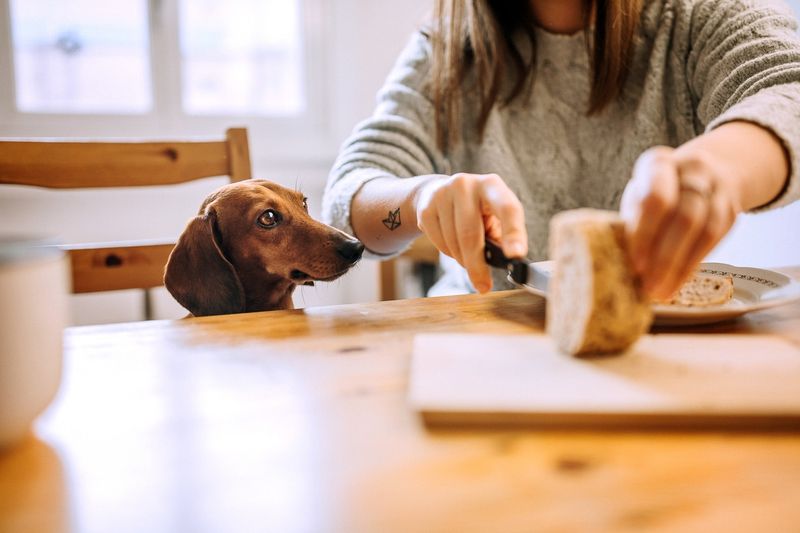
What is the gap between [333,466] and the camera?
0.37 metres

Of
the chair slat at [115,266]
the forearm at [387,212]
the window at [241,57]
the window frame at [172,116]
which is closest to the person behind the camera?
the forearm at [387,212]

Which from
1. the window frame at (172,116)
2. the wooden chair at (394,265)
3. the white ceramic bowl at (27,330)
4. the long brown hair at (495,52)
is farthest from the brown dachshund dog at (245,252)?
the window frame at (172,116)

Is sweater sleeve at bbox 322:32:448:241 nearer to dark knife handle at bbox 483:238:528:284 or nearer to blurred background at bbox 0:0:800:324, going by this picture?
dark knife handle at bbox 483:238:528:284

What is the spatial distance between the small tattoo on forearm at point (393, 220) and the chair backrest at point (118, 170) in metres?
0.38

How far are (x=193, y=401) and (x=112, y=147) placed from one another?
849 mm

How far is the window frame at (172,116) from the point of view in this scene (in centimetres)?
219

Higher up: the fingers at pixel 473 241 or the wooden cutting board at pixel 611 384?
the fingers at pixel 473 241

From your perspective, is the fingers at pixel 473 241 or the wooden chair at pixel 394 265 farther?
the wooden chair at pixel 394 265

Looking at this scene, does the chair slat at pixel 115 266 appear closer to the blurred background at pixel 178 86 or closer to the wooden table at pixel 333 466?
the wooden table at pixel 333 466

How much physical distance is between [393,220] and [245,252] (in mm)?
260

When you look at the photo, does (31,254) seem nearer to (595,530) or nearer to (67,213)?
(595,530)

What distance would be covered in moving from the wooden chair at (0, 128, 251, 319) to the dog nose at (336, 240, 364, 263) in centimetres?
37

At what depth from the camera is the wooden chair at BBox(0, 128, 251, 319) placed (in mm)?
1054

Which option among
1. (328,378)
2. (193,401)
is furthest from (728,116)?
(193,401)
